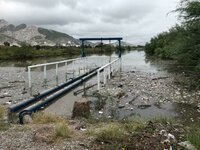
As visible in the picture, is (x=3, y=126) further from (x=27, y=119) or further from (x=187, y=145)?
(x=187, y=145)

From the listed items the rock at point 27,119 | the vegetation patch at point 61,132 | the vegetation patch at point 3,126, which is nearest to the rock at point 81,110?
the rock at point 27,119

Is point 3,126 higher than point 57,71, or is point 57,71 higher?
point 57,71

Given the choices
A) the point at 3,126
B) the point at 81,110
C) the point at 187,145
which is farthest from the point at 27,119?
the point at 187,145

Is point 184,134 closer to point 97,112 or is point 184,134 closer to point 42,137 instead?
point 42,137

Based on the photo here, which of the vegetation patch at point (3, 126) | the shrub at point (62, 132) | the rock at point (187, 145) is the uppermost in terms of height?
the shrub at point (62, 132)

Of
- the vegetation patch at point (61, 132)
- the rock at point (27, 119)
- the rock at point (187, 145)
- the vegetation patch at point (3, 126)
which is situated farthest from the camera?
the rock at point (27, 119)

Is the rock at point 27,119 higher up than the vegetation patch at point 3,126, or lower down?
lower down

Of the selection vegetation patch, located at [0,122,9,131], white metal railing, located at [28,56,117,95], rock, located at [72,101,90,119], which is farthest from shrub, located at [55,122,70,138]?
white metal railing, located at [28,56,117,95]

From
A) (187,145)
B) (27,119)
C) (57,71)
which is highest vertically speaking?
(57,71)

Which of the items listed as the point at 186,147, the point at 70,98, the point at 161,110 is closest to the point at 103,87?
the point at 70,98

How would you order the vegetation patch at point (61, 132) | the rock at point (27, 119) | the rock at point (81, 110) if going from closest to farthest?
the vegetation patch at point (61, 132) < the rock at point (27, 119) < the rock at point (81, 110)

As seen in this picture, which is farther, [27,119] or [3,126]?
[27,119]

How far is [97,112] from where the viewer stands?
10.9 m

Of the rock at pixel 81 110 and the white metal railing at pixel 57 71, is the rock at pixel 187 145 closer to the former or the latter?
the rock at pixel 81 110
